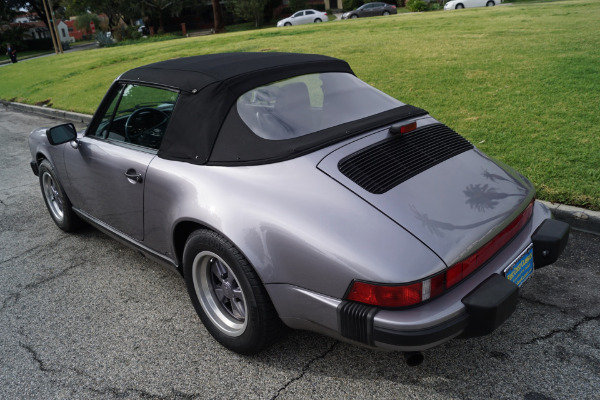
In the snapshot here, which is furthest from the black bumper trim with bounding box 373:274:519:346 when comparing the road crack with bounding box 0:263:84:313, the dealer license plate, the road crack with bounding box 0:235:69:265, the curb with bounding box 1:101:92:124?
the curb with bounding box 1:101:92:124

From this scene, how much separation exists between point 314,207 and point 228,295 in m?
0.82

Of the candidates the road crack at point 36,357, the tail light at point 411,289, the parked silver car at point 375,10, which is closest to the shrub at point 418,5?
the parked silver car at point 375,10

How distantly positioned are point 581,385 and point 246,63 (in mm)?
2566

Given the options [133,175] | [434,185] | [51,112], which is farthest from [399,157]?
[51,112]

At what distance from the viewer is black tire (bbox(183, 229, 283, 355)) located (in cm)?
240

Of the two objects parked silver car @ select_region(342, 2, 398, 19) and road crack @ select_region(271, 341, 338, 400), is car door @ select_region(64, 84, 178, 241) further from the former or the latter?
parked silver car @ select_region(342, 2, 398, 19)

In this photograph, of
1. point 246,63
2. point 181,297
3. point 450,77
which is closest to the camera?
point 246,63

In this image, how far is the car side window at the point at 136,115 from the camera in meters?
3.34

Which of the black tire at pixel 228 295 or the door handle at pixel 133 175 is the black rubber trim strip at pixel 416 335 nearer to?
the black tire at pixel 228 295

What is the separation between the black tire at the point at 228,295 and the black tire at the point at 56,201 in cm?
199

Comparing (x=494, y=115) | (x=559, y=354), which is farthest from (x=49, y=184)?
(x=494, y=115)

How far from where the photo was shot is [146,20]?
165ft

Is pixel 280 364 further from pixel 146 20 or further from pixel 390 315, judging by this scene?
pixel 146 20

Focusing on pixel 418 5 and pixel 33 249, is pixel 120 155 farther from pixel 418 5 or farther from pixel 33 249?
pixel 418 5
